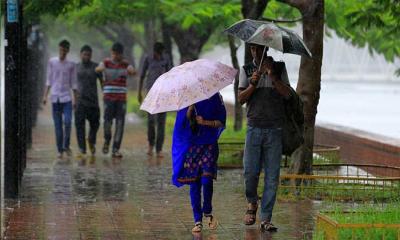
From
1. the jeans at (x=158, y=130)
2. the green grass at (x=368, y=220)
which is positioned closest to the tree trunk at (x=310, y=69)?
the green grass at (x=368, y=220)

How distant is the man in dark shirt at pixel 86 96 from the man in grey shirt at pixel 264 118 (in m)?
7.80

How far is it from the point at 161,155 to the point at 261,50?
8.64 metres

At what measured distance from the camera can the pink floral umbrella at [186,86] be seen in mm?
9289

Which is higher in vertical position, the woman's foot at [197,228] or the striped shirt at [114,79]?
the striped shirt at [114,79]

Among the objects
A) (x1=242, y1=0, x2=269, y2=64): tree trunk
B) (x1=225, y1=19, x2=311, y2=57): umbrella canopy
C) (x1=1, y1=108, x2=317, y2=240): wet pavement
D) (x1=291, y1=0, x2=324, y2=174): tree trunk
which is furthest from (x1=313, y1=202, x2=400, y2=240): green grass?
(x1=242, y1=0, x2=269, y2=64): tree trunk

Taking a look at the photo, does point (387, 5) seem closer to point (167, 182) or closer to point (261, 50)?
point (167, 182)

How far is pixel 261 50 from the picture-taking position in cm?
944

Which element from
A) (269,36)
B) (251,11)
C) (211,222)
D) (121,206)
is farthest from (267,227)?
(251,11)

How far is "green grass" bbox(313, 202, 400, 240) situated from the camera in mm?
8016

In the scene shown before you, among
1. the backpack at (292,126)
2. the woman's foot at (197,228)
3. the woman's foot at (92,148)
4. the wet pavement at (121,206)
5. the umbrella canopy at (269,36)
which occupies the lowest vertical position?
the woman's foot at (92,148)

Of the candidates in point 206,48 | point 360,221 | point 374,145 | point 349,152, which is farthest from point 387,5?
point 206,48

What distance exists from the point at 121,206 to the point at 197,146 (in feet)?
6.77

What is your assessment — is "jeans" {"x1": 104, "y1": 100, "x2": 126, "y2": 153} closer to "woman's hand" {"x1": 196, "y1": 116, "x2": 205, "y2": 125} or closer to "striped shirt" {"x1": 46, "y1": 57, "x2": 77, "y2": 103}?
"striped shirt" {"x1": 46, "y1": 57, "x2": 77, "y2": 103}

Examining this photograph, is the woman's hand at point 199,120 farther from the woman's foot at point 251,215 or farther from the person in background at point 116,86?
the person in background at point 116,86
